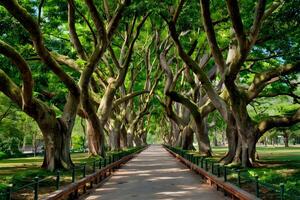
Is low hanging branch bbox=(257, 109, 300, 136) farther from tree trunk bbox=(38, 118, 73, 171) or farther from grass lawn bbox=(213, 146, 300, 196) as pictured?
tree trunk bbox=(38, 118, 73, 171)

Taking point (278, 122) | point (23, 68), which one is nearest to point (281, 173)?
point (278, 122)

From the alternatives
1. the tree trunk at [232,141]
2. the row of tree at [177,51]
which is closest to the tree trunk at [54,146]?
the row of tree at [177,51]

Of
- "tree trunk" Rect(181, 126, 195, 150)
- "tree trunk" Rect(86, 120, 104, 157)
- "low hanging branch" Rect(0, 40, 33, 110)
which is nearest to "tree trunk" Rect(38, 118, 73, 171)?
"low hanging branch" Rect(0, 40, 33, 110)

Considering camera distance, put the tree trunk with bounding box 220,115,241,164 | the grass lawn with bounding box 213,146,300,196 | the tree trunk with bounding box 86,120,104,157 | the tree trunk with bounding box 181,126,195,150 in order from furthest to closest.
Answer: the tree trunk with bounding box 181,126,195,150
the tree trunk with bounding box 86,120,104,157
the tree trunk with bounding box 220,115,241,164
the grass lawn with bounding box 213,146,300,196

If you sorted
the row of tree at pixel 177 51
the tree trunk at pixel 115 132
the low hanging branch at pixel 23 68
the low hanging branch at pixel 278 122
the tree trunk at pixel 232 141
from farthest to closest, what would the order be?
the tree trunk at pixel 115 132
the tree trunk at pixel 232 141
the low hanging branch at pixel 278 122
the row of tree at pixel 177 51
the low hanging branch at pixel 23 68

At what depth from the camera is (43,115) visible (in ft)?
66.0

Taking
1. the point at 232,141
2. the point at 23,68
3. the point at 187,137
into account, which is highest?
the point at 23,68

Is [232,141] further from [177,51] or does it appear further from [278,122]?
[177,51]

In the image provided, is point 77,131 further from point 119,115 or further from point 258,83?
point 258,83

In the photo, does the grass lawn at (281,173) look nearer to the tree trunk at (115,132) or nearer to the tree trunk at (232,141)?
the tree trunk at (232,141)

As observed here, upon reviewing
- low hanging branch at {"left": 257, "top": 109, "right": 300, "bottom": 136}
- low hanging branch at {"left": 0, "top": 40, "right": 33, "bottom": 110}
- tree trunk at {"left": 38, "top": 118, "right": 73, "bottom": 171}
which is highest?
low hanging branch at {"left": 0, "top": 40, "right": 33, "bottom": 110}

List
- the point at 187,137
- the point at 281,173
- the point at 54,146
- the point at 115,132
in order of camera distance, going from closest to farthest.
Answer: the point at 281,173 → the point at 54,146 → the point at 187,137 → the point at 115,132

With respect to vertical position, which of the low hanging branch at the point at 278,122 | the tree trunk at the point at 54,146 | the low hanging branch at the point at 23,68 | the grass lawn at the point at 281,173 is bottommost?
the grass lawn at the point at 281,173

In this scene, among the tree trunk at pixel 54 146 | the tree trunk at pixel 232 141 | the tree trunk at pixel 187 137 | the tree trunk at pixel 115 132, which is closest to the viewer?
the tree trunk at pixel 54 146
